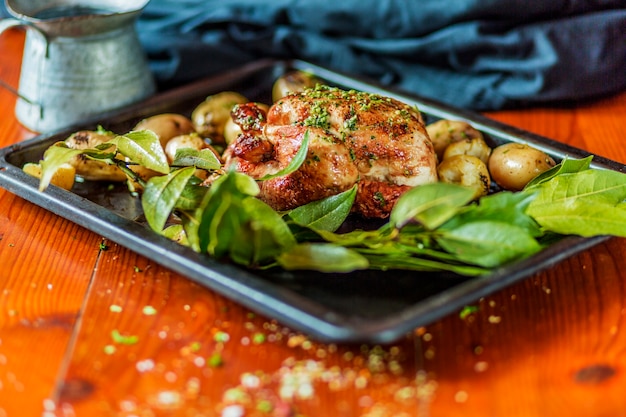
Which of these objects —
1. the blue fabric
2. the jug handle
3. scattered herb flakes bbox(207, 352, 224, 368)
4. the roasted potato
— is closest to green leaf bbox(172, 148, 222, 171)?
the roasted potato

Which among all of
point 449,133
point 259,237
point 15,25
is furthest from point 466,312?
point 15,25

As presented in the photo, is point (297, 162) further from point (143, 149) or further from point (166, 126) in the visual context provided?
point (166, 126)

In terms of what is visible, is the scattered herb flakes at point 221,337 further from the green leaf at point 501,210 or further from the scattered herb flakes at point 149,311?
the green leaf at point 501,210

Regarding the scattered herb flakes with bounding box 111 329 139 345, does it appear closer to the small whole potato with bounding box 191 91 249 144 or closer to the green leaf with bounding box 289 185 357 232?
the green leaf with bounding box 289 185 357 232

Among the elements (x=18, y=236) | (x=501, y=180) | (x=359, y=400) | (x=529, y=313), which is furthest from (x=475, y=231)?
(x=18, y=236)

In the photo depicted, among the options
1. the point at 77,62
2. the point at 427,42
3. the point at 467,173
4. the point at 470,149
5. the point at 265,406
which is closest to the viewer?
the point at 265,406

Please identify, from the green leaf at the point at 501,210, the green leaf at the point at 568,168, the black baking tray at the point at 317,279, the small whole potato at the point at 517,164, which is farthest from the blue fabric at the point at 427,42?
the green leaf at the point at 501,210
